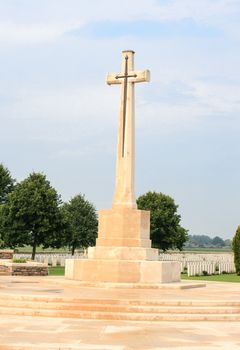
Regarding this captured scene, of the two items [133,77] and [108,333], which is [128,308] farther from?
[133,77]

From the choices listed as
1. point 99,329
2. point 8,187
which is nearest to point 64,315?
point 99,329

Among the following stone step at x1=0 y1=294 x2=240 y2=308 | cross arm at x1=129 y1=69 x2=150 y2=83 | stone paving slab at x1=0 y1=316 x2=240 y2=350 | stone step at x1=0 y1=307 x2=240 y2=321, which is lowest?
stone paving slab at x1=0 y1=316 x2=240 y2=350

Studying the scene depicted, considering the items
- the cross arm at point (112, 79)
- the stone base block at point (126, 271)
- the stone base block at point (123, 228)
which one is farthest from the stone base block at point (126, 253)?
the cross arm at point (112, 79)

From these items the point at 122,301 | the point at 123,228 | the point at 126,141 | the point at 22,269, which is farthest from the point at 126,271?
the point at 22,269

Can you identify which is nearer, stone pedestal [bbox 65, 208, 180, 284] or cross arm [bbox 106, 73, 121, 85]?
stone pedestal [bbox 65, 208, 180, 284]

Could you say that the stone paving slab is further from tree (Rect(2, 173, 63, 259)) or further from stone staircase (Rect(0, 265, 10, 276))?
tree (Rect(2, 173, 63, 259))

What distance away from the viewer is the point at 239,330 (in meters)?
9.07

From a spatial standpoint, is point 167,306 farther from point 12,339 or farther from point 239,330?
point 12,339

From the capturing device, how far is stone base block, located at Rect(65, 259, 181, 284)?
14516 mm

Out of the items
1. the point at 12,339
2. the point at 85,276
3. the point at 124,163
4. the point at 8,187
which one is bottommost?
the point at 12,339

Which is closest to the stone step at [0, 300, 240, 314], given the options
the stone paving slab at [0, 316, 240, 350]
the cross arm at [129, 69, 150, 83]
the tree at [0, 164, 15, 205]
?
the stone paving slab at [0, 316, 240, 350]

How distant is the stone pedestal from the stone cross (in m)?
0.47

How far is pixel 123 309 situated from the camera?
10234 mm

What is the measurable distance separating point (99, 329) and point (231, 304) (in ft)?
11.8
